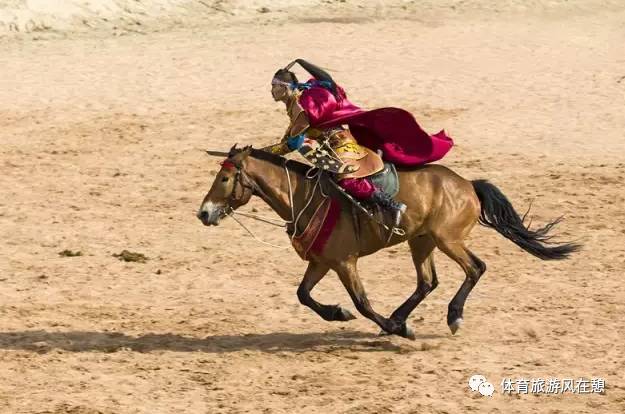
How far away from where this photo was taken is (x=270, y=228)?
54.0ft

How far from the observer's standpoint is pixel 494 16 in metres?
26.5

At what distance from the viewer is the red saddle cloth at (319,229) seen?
11.9 meters

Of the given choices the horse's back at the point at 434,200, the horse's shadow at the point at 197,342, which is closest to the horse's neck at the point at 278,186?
the horse's back at the point at 434,200

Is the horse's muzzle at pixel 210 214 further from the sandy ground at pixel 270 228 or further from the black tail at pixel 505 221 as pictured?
the black tail at pixel 505 221

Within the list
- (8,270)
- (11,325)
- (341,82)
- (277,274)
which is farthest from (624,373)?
(341,82)

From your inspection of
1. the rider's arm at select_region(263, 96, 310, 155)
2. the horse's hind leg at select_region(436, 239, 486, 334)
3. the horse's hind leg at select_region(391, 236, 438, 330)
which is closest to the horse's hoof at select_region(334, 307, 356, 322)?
the horse's hind leg at select_region(391, 236, 438, 330)

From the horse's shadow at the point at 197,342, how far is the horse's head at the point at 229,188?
1.25m

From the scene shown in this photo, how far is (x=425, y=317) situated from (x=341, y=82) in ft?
32.5

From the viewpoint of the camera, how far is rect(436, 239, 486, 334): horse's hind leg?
12.2 m

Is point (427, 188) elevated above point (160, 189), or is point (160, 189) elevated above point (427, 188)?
point (427, 188)

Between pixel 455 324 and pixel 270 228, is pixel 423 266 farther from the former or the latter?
pixel 270 228

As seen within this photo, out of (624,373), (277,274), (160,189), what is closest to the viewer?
(624,373)

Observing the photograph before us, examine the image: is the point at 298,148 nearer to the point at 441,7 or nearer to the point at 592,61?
the point at 592,61

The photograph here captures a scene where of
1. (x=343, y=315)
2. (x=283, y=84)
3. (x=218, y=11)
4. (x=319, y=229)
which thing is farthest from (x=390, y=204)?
(x=218, y=11)
